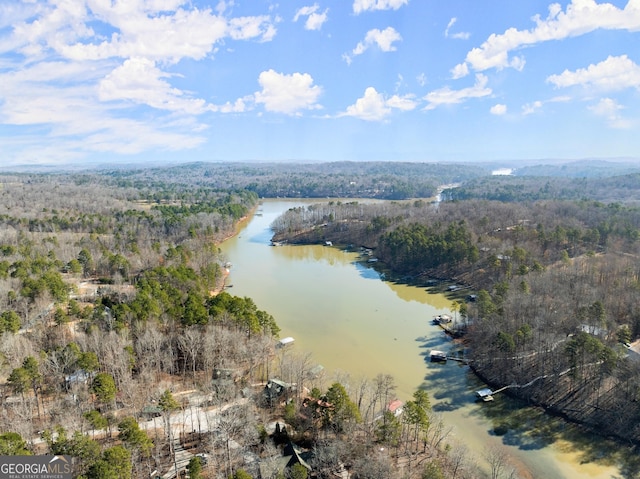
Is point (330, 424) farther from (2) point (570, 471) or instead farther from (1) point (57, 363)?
(1) point (57, 363)

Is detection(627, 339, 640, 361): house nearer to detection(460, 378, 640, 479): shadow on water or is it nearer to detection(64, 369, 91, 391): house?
detection(460, 378, 640, 479): shadow on water

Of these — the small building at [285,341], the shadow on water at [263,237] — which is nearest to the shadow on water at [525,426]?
the small building at [285,341]

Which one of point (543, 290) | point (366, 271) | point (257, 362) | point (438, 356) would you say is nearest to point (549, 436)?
point (438, 356)

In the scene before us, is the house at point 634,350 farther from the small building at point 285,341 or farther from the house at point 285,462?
the small building at point 285,341

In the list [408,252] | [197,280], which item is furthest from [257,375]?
[408,252]

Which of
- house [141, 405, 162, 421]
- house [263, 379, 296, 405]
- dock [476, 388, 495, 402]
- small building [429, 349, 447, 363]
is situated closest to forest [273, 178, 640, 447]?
dock [476, 388, 495, 402]

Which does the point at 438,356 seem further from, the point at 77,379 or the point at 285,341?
the point at 77,379
